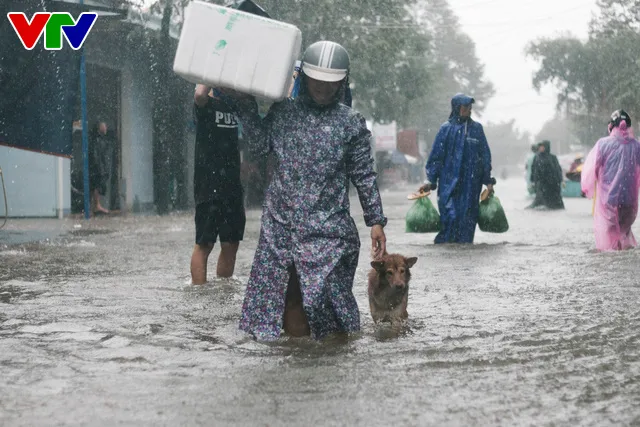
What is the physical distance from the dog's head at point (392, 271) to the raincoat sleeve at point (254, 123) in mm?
952

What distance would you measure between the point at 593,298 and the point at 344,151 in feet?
8.46

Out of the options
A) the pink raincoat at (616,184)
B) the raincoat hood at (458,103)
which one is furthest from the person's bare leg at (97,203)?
the pink raincoat at (616,184)

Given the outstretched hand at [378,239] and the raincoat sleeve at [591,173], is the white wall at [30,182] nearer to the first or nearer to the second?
the raincoat sleeve at [591,173]

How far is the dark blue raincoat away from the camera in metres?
11.6

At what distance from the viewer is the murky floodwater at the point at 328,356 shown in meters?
3.85

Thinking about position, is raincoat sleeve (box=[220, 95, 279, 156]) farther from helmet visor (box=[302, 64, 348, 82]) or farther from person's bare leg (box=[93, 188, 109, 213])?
person's bare leg (box=[93, 188, 109, 213])

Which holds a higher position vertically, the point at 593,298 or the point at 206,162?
the point at 206,162

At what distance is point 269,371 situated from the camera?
15.0 feet

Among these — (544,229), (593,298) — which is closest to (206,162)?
(593,298)

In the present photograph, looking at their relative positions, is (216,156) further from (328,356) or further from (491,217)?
(491,217)

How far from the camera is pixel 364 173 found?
5.39 metres

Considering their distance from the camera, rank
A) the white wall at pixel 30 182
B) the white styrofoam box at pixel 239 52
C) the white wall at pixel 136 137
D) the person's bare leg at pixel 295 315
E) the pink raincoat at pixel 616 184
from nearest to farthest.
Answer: the white styrofoam box at pixel 239 52 < the person's bare leg at pixel 295 315 < the pink raincoat at pixel 616 184 < the white wall at pixel 30 182 < the white wall at pixel 136 137

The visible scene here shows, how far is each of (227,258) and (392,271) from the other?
2.19m

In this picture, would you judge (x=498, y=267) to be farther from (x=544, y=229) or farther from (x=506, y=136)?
(x=506, y=136)
